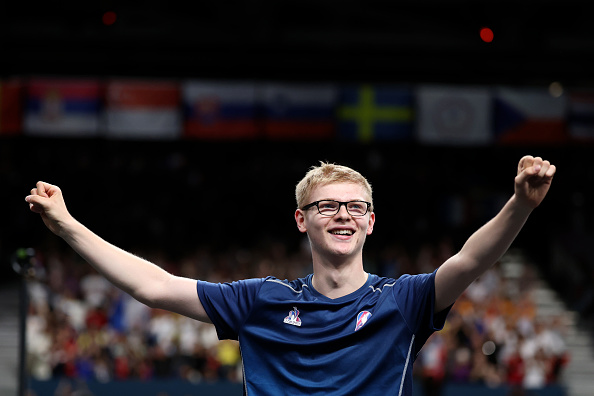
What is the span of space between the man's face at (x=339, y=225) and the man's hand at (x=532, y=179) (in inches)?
26.7

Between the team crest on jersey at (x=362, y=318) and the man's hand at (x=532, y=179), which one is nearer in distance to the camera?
the man's hand at (x=532, y=179)

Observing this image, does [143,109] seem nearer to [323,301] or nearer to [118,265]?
[118,265]

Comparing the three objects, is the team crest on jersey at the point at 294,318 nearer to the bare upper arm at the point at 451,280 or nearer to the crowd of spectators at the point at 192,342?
the bare upper arm at the point at 451,280

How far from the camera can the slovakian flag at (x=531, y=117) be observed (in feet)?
58.5

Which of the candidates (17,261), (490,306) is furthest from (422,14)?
(17,261)

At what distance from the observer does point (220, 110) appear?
18.0 m

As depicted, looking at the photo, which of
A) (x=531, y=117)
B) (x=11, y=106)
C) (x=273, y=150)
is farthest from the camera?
(x=273, y=150)

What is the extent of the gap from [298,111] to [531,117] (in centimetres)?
466

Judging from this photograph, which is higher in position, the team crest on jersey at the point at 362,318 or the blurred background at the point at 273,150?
the blurred background at the point at 273,150

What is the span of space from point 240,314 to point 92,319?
1216cm

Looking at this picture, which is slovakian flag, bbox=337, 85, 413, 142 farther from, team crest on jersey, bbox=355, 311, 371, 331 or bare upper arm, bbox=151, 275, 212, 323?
team crest on jersey, bbox=355, 311, 371, 331

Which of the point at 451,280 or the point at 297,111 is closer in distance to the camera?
the point at 451,280

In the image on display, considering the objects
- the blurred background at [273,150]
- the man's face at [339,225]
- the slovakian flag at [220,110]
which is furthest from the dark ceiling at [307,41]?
the man's face at [339,225]

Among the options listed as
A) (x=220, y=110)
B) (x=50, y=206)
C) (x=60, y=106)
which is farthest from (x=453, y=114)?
(x=50, y=206)
